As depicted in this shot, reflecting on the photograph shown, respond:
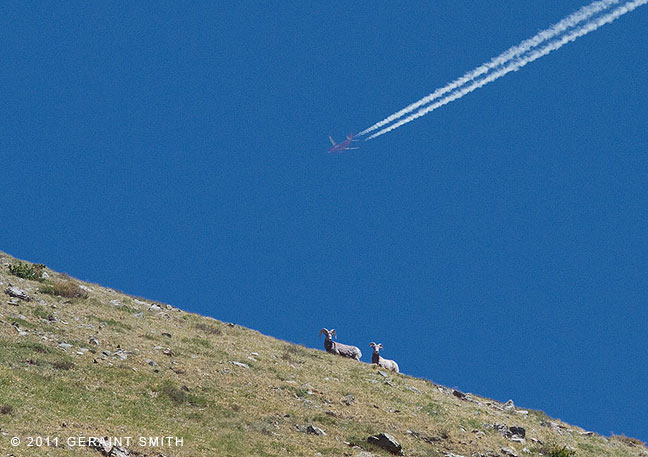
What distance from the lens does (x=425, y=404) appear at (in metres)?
36.2

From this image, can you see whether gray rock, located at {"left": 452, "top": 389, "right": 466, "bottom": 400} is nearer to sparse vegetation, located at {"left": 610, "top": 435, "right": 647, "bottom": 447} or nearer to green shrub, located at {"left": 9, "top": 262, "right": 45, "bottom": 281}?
sparse vegetation, located at {"left": 610, "top": 435, "right": 647, "bottom": 447}

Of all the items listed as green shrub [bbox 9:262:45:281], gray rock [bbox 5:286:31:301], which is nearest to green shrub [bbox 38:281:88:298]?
green shrub [bbox 9:262:45:281]

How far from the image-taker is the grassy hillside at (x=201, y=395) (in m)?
23.5

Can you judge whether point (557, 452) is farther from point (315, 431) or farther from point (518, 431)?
point (315, 431)

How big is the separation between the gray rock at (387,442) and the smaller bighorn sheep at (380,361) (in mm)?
17760

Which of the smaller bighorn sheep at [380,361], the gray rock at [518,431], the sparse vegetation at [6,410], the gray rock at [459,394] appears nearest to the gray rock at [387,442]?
the gray rock at [518,431]

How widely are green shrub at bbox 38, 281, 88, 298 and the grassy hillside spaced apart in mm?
71

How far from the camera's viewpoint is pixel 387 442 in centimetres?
2703

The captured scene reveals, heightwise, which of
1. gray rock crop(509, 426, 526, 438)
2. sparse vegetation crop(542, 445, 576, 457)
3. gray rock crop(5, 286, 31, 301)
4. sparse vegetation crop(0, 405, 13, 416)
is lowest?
sparse vegetation crop(0, 405, 13, 416)

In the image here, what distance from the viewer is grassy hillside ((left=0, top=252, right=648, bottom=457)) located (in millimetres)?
23500

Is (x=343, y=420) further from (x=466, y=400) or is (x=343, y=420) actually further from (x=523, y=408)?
(x=523, y=408)

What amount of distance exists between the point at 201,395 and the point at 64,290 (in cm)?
1495

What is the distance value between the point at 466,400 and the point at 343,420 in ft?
46.2

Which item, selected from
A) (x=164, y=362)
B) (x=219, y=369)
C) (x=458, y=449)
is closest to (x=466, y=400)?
(x=458, y=449)
